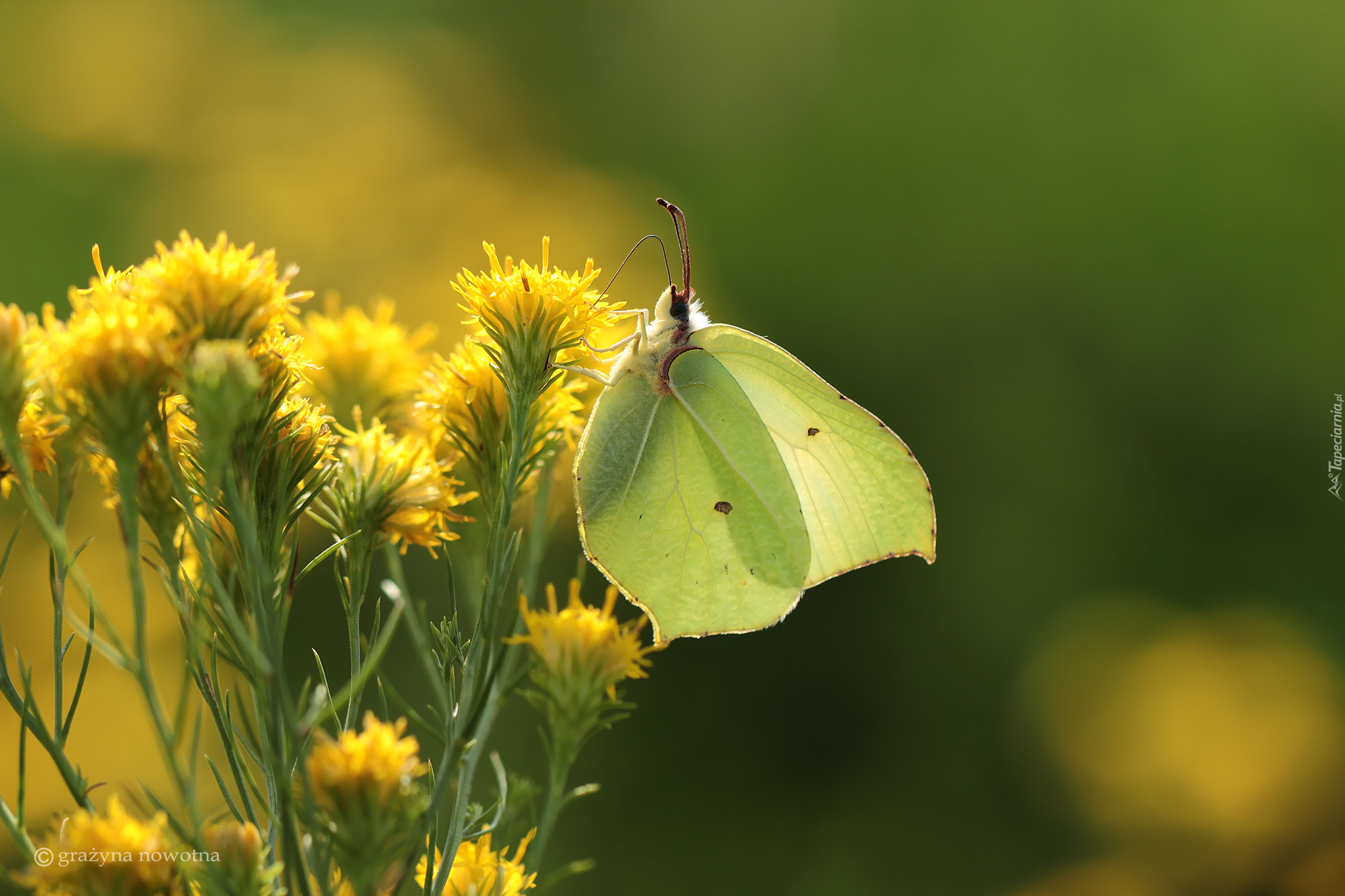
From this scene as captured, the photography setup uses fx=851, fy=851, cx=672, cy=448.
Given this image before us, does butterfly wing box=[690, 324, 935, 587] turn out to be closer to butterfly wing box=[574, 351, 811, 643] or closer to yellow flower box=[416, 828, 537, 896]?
butterfly wing box=[574, 351, 811, 643]

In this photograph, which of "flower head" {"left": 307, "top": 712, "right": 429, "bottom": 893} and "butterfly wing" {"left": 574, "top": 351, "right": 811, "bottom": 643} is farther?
"butterfly wing" {"left": 574, "top": 351, "right": 811, "bottom": 643}

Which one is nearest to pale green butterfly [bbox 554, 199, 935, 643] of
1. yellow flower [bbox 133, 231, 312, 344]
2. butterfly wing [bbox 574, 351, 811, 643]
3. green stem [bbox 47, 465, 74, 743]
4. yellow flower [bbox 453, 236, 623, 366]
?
butterfly wing [bbox 574, 351, 811, 643]

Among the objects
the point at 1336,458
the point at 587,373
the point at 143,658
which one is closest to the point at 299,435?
the point at 143,658

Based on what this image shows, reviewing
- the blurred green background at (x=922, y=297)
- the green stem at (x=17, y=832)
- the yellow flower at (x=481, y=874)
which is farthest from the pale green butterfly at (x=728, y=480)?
the blurred green background at (x=922, y=297)

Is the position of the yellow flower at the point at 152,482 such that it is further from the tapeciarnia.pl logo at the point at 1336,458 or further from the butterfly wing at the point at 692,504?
the tapeciarnia.pl logo at the point at 1336,458

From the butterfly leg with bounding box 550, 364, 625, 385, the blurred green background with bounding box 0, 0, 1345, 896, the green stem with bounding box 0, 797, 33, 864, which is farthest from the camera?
the blurred green background with bounding box 0, 0, 1345, 896

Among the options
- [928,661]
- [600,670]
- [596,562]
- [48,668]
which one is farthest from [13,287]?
[928,661]
